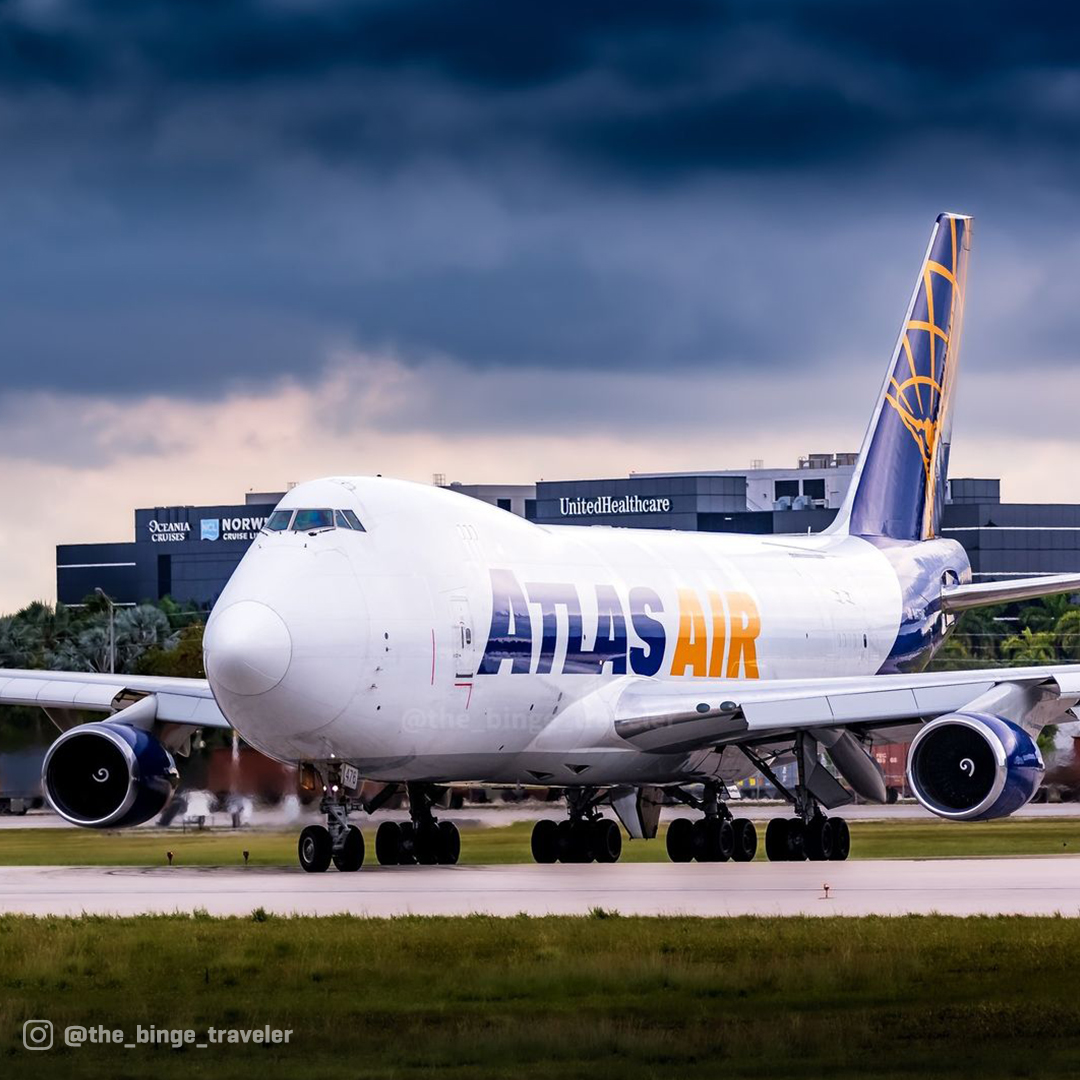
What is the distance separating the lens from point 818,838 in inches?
1500

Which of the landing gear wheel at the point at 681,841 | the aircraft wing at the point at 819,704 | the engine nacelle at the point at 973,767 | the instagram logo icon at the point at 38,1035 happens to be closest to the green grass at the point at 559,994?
the instagram logo icon at the point at 38,1035

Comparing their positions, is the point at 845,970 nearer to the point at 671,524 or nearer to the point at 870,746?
the point at 870,746

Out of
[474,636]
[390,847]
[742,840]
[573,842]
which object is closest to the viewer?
[474,636]

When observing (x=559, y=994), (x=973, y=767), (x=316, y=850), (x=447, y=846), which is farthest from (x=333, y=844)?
(x=559, y=994)

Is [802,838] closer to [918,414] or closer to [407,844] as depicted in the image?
[407,844]

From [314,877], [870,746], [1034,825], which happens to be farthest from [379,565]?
[1034,825]

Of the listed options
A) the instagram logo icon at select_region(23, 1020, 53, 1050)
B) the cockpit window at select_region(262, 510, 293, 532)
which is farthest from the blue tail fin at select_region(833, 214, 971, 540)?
the instagram logo icon at select_region(23, 1020, 53, 1050)

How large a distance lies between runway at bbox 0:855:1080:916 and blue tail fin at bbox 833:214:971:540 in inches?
571

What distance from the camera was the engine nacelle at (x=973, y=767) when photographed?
32469mm

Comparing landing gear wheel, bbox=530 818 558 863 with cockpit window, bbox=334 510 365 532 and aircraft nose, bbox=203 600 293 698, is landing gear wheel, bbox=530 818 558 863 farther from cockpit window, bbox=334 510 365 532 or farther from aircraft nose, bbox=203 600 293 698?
aircraft nose, bbox=203 600 293 698

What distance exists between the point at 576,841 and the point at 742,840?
291cm

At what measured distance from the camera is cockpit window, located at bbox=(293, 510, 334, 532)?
33688 millimetres

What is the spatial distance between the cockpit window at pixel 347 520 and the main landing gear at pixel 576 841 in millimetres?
7606

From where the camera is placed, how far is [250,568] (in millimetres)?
32969
